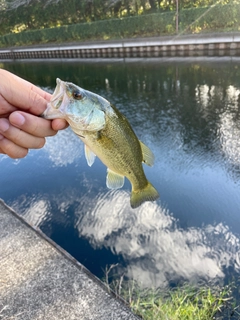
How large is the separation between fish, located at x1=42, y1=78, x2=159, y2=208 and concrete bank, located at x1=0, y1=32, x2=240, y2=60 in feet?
70.5

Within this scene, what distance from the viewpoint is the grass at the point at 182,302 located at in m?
4.05

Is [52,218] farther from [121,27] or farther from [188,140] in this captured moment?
[121,27]

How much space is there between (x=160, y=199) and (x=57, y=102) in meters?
5.98

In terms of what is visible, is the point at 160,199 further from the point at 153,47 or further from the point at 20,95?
the point at 153,47

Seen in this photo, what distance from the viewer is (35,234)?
5320mm

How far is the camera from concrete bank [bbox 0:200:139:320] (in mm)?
3857

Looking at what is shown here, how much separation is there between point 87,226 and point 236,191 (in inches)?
157

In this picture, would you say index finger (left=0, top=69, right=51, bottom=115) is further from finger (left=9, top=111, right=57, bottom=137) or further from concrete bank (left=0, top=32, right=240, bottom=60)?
concrete bank (left=0, top=32, right=240, bottom=60)

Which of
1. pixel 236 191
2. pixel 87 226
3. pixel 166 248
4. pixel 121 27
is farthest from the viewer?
pixel 121 27

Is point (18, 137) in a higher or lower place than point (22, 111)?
lower

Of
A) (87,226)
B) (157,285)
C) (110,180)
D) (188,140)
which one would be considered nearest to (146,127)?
(188,140)

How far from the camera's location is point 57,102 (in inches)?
75.3

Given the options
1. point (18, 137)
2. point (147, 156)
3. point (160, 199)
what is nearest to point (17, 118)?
point (18, 137)

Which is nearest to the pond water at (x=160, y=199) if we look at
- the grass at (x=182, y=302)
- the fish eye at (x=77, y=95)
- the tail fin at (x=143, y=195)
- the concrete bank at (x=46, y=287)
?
the grass at (x=182, y=302)
